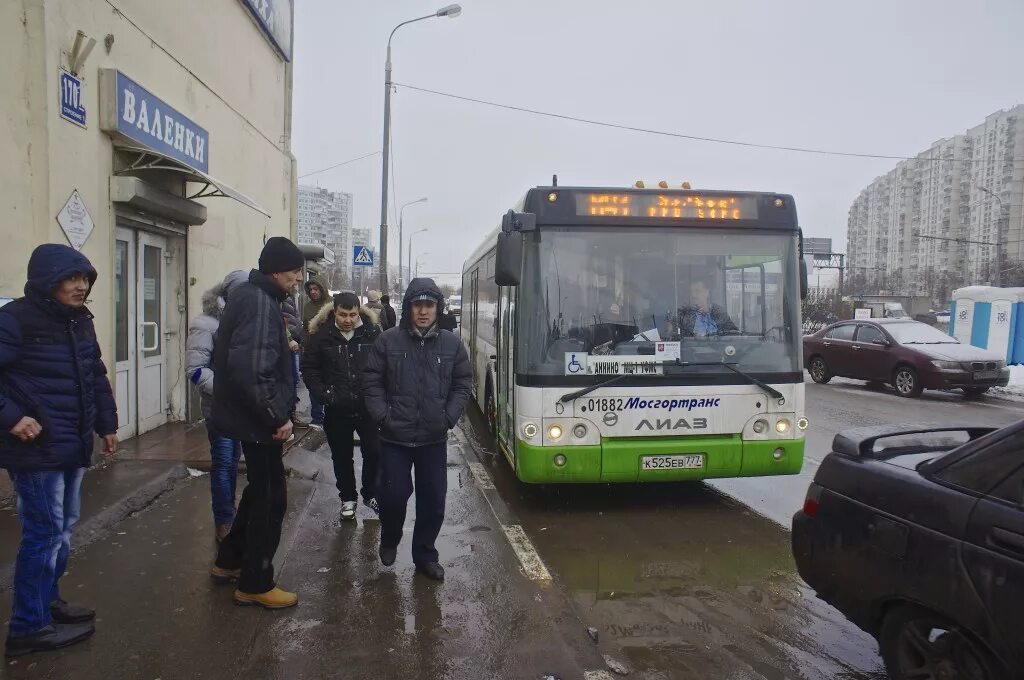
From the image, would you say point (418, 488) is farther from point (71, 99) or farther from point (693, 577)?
point (71, 99)

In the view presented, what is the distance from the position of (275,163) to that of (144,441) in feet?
23.3

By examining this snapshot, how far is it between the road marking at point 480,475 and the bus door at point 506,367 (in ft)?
1.58

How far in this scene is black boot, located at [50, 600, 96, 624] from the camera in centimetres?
365

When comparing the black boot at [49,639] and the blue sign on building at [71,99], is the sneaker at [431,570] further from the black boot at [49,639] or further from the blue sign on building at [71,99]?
the blue sign on building at [71,99]

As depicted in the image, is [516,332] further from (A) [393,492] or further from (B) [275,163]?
(B) [275,163]

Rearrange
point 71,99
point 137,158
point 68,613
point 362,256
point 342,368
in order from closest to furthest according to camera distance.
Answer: point 68,613, point 342,368, point 71,99, point 137,158, point 362,256

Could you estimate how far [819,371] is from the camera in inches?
685

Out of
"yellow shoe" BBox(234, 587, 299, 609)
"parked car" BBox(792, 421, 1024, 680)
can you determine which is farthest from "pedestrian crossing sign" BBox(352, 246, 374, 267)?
"parked car" BBox(792, 421, 1024, 680)

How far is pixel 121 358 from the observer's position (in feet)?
25.6

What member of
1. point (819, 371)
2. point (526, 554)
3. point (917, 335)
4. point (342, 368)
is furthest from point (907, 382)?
point (342, 368)

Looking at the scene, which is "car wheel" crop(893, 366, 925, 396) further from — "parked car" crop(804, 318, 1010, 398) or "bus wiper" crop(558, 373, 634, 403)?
"bus wiper" crop(558, 373, 634, 403)

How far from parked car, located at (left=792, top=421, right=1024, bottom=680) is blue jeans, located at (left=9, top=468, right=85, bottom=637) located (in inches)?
147

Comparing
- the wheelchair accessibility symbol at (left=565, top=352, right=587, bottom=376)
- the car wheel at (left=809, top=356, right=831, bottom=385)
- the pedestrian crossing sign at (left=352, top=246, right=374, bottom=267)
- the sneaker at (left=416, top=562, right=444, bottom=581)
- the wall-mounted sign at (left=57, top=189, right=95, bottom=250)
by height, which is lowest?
the sneaker at (left=416, top=562, right=444, bottom=581)

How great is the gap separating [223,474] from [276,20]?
11055 mm
